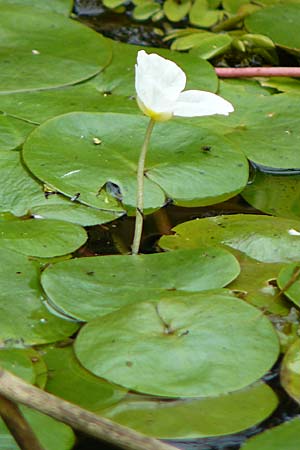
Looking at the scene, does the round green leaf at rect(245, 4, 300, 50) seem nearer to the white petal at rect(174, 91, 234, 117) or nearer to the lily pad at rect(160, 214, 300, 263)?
the lily pad at rect(160, 214, 300, 263)

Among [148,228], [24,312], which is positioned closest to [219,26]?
[148,228]

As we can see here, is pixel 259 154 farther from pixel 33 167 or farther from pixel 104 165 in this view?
pixel 33 167

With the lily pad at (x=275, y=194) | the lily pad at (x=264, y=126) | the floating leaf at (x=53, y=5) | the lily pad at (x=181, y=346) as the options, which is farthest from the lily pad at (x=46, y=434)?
the floating leaf at (x=53, y=5)

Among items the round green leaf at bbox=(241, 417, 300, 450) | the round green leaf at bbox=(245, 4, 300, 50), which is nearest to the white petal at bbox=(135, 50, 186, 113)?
the round green leaf at bbox=(241, 417, 300, 450)

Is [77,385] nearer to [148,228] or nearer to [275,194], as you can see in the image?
[148,228]

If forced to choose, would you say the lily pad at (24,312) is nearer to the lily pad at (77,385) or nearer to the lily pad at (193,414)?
the lily pad at (77,385)

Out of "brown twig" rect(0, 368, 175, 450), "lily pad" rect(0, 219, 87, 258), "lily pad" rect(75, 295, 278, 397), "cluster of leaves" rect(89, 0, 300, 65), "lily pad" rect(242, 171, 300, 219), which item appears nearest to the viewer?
"brown twig" rect(0, 368, 175, 450)

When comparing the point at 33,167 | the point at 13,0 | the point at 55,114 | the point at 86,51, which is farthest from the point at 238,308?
the point at 13,0
